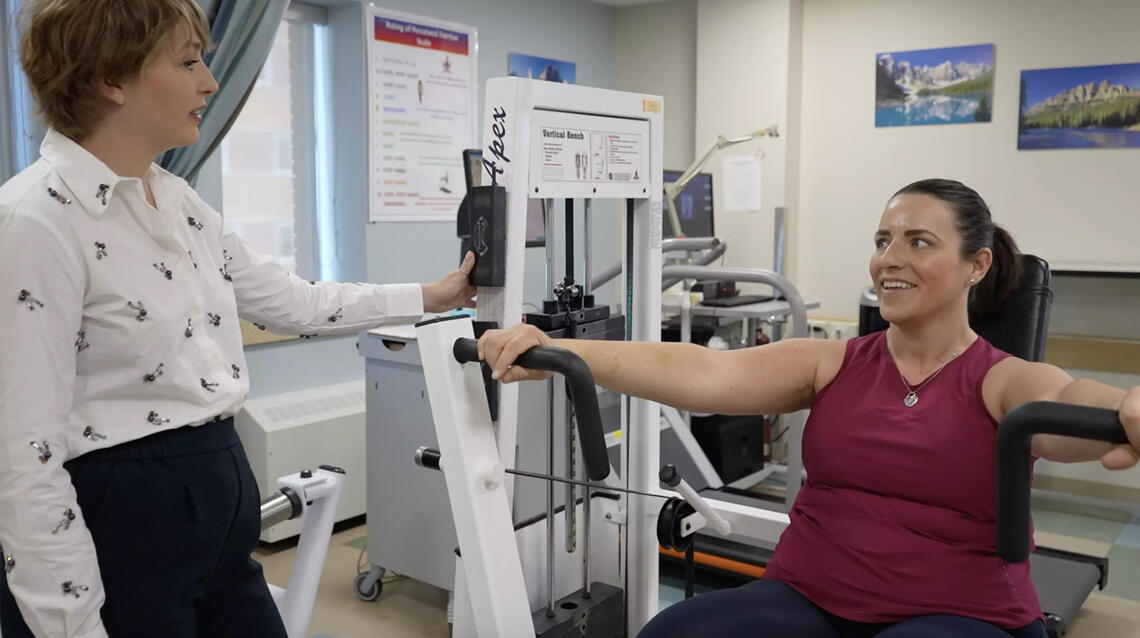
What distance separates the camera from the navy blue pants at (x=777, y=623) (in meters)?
1.42

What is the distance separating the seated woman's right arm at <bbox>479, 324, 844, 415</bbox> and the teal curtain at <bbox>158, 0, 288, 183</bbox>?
1.37 meters

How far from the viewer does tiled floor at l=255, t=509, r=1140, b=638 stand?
2.95 meters

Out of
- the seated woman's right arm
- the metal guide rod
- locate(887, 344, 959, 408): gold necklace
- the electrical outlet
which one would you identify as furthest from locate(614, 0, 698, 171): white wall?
locate(887, 344, 959, 408): gold necklace

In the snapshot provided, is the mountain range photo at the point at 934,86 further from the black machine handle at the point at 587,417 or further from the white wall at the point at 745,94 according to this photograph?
the black machine handle at the point at 587,417

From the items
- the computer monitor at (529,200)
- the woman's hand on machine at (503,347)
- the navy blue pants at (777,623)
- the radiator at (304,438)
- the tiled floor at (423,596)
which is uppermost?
the computer monitor at (529,200)

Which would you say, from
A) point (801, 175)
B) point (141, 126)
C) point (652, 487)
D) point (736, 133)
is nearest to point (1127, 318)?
point (801, 175)

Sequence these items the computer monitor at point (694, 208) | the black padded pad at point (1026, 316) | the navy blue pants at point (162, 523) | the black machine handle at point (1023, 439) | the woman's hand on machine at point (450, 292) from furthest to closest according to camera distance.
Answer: the computer monitor at point (694, 208), the black padded pad at point (1026, 316), the woman's hand on machine at point (450, 292), the navy blue pants at point (162, 523), the black machine handle at point (1023, 439)

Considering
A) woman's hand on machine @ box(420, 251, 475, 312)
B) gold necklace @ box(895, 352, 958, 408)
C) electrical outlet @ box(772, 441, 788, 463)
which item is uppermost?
woman's hand on machine @ box(420, 251, 475, 312)

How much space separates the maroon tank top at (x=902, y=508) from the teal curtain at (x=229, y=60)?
1.72 metres

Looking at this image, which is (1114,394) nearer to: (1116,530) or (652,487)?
(652,487)

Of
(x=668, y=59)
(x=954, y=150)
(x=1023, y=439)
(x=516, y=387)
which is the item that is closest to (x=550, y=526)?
(x=516, y=387)

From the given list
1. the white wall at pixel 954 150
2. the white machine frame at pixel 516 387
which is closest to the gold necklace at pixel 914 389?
the white machine frame at pixel 516 387

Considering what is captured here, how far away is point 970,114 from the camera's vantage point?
474 centimetres

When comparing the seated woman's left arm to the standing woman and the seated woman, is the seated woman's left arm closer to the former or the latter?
the seated woman
